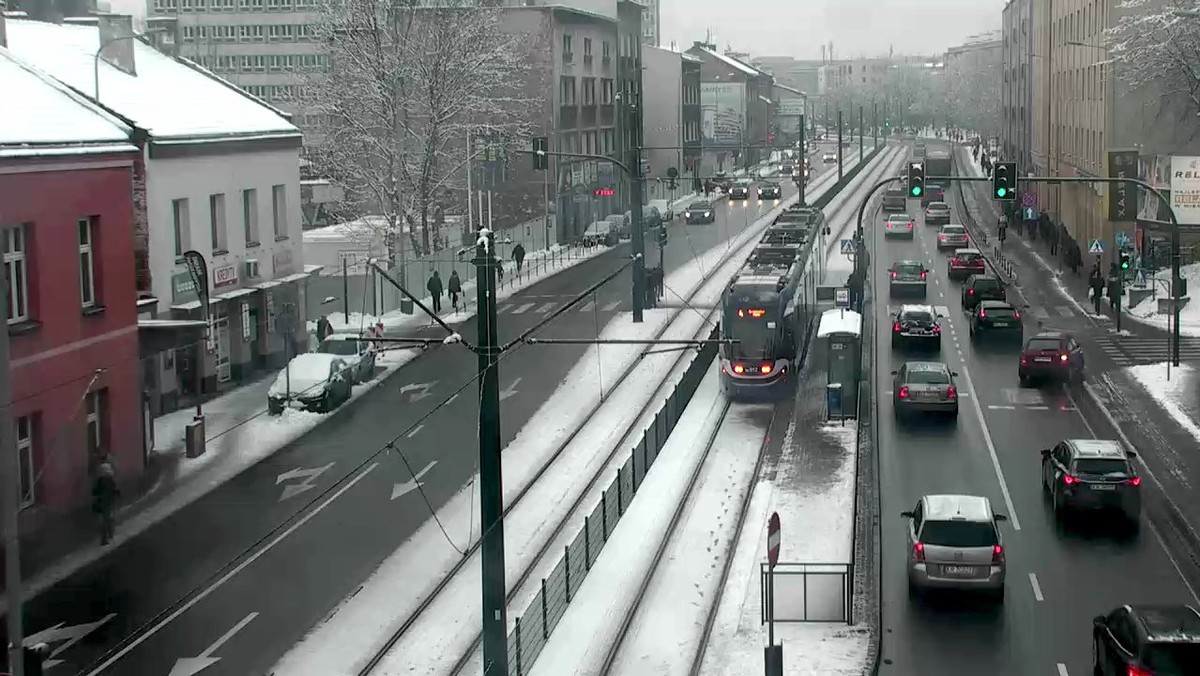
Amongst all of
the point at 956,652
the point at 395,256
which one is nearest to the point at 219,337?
the point at 956,652

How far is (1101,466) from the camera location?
79.0 ft

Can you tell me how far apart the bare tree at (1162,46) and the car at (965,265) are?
866 cm

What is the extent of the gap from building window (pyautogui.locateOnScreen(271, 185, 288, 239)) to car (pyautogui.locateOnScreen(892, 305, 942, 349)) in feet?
55.5

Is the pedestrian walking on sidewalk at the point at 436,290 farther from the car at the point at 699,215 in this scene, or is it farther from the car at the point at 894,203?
the car at the point at 894,203

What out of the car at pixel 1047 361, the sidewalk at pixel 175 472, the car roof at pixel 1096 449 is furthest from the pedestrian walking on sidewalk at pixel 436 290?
the car roof at pixel 1096 449

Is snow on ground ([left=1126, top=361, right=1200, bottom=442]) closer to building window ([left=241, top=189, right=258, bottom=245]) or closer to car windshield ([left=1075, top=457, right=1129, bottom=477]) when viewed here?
car windshield ([left=1075, top=457, right=1129, bottom=477])

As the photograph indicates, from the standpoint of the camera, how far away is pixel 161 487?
61.1 ft

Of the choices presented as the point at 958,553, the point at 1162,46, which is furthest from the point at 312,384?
the point at 1162,46

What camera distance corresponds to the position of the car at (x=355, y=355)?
31661mm

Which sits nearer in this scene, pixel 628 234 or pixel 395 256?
pixel 395 256

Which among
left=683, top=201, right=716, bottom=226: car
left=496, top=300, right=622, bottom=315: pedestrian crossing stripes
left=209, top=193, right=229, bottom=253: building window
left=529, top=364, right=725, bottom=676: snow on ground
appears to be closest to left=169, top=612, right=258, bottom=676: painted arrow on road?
left=529, top=364, right=725, bottom=676: snow on ground

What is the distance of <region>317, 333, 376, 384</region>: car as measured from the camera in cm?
3166

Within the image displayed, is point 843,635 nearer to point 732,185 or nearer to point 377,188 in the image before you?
point 377,188

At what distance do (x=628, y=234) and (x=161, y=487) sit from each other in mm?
58458
